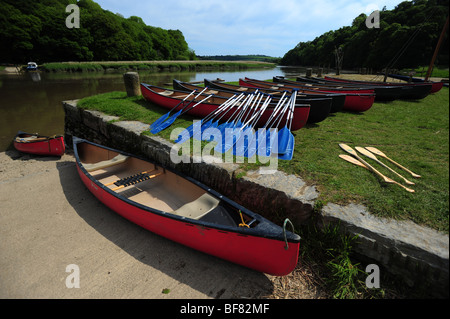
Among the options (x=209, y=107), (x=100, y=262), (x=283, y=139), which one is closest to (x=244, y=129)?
(x=283, y=139)

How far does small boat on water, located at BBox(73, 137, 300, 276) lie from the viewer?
262 centimetres

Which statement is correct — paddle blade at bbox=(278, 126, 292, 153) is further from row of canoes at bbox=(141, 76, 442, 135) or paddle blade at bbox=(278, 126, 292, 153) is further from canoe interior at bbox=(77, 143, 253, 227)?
canoe interior at bbox=(77, 143, 253, 227)

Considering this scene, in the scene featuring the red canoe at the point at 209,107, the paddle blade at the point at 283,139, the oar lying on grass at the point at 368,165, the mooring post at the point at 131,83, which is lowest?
the oar lying on grass at the point at 368,165

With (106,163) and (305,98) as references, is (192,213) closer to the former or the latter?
(106,163)

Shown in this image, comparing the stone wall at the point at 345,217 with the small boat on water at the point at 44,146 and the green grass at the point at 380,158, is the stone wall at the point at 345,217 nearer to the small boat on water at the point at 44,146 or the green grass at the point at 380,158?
the green grass at the point at 380,158

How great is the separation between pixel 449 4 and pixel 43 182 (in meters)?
8.37

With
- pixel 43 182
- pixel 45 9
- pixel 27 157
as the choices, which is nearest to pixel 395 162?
pixel 43 182

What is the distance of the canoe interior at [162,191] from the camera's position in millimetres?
3375

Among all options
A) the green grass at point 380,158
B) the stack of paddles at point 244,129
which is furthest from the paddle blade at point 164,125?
the green grass at point 380,158

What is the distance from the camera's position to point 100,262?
3.37 metres

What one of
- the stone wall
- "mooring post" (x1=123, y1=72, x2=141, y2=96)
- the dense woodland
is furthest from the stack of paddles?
the dense woodland

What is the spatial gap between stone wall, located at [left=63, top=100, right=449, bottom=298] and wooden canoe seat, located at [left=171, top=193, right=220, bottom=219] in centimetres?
50

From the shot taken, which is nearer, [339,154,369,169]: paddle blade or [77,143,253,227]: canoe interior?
[77,143,253,227]: canoe interior
